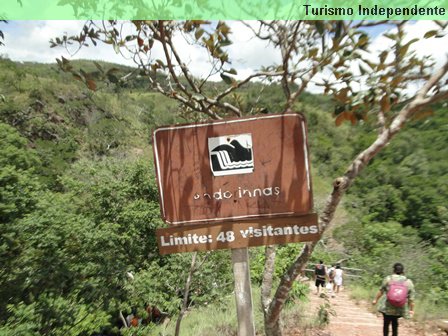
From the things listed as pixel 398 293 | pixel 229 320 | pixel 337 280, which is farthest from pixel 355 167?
pixel 337 280

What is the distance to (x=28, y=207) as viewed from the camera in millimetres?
8656

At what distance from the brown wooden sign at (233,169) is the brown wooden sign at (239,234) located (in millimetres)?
49

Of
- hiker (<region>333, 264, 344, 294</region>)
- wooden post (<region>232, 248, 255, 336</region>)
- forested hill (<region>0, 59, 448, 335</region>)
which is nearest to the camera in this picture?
wooden post (<region>232, 248, 255, 336</region>)

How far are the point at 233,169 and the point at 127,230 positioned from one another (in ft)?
31.2

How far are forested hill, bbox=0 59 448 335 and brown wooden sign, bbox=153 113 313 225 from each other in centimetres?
43

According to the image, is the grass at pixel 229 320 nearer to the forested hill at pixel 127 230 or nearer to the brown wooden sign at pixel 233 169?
the forested hill at pixel 127 230

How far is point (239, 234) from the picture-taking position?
2393mm

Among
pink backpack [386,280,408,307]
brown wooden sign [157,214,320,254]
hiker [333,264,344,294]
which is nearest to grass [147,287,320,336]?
pink backpack [386,280,408,307]

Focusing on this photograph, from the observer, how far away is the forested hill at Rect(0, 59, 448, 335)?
14.9 feet

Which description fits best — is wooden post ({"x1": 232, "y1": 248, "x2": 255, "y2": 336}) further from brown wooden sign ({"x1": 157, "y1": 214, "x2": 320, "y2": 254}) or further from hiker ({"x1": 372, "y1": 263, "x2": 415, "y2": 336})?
hiker ({"x1": 372, "y1": 263, "x2": 415, "y2": 336})

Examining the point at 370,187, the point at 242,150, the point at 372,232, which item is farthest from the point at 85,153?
the point at 242,150

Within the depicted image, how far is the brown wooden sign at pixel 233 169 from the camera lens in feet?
7.80

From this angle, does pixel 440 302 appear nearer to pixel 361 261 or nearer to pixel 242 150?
pixel 361 261

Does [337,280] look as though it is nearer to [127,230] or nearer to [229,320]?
[229,320]
